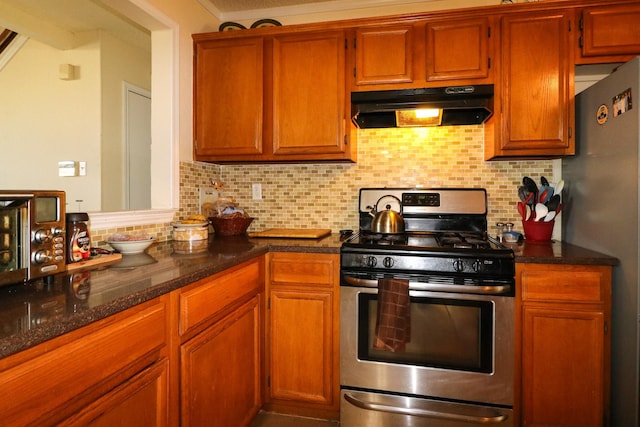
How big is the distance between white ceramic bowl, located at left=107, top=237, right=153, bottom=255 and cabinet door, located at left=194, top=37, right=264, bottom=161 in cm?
84

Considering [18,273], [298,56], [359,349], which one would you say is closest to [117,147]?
[298,56]

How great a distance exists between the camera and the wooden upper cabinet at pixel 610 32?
179 centimetres

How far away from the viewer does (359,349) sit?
68.6 inches

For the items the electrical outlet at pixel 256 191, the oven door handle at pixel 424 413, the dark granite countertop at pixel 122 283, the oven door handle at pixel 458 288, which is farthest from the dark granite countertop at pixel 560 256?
the electrical outlet at pixel 256 191

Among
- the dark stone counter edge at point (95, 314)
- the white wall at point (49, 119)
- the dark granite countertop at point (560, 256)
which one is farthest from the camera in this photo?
the white wall at point (49, 119)

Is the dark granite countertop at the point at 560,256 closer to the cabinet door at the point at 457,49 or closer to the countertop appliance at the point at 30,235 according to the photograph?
the cabinet door at the point at 457,49

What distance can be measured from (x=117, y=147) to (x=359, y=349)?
2435mm

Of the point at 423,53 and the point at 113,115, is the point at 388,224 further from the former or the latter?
the point at 113,115

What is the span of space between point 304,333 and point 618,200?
1518 millimetres

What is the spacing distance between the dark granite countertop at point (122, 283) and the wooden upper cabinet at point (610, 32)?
98 centimetres

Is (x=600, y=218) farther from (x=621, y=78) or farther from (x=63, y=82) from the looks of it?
(x=63, y=82)

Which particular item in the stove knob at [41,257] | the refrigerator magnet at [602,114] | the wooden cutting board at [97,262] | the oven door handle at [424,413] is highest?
the refrigerator magnet at [602,114]

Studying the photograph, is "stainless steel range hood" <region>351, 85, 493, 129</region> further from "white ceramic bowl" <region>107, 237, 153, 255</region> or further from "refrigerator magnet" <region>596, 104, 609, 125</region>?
"white ceramic bowl" <region>107, 237, 153, 255</region>

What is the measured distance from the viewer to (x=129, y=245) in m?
1.52
